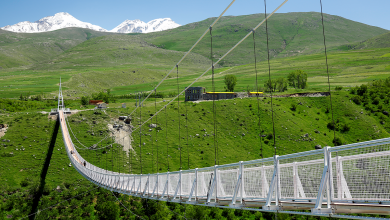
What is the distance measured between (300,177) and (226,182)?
3.31 meters

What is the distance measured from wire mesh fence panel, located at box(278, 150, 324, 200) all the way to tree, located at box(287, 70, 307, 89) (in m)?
118

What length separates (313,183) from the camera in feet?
23.3

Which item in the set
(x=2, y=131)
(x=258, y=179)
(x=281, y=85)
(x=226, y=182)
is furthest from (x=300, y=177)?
(x=281, y=85)

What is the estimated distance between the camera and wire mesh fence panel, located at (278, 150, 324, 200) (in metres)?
6.93

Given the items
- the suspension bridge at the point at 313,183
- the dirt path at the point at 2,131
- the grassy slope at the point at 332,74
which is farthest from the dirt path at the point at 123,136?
the grassy slope at the point at 332,74

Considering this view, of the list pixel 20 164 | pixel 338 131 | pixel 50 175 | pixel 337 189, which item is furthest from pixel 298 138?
pixel 337 189

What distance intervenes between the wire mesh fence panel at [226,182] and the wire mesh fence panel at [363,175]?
3537 mm

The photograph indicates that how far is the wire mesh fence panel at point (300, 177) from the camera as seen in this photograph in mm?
6926

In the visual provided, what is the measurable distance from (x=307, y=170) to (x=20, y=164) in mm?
53630

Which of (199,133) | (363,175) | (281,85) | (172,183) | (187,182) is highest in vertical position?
(281,85)

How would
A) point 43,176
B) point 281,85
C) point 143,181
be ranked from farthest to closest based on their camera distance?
point 281,85, point 43,176, point 143,181

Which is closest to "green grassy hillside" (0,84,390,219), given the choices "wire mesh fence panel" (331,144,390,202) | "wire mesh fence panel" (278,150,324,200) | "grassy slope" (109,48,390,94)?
"wire mesh fence panel" (278,150,324,200)

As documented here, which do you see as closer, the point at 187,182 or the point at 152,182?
the point at 187,182

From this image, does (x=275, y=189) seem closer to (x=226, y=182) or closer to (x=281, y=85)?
(x=226, y=182)
